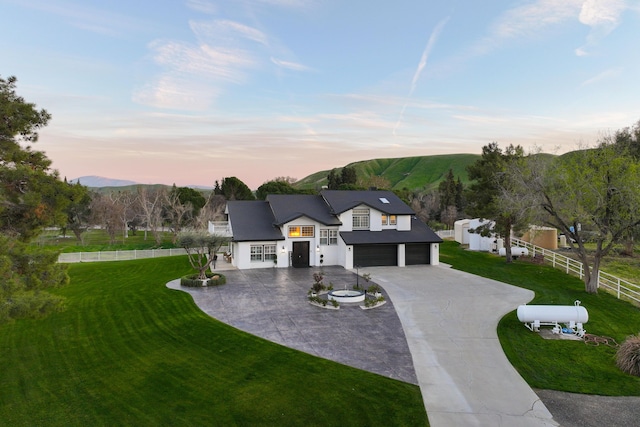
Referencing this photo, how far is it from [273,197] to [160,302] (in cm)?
1583

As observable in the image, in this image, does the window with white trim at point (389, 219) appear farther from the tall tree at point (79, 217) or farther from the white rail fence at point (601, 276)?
the tall tree at point (79, 217)

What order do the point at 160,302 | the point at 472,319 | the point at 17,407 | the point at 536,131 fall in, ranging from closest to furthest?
the point at 17,407, the point at 472,319, the point at 160,302, the point at 536,131

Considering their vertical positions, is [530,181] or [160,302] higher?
[530,181]

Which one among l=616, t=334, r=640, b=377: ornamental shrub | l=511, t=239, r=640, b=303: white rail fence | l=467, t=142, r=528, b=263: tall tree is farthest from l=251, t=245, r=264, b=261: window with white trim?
l=511, t=239, r=640, b=303: white rail fence

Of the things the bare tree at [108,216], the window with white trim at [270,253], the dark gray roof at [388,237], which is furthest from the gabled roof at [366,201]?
the bare tree at [108,216]

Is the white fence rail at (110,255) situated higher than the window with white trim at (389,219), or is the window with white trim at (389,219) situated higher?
the window with white trim at (389,219)

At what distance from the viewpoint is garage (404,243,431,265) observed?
95.7 feet

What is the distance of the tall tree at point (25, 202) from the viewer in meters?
8.39

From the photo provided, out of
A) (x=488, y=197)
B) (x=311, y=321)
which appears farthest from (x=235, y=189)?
(x=311, y=321)

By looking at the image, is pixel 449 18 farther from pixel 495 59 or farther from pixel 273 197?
pixel 273 197

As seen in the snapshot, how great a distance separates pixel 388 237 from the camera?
28906 mm

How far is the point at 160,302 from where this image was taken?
Result: 17906 millimetres

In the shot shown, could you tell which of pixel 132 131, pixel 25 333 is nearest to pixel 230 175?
pixel 132 131

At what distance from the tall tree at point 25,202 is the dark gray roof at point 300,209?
61.3ft
